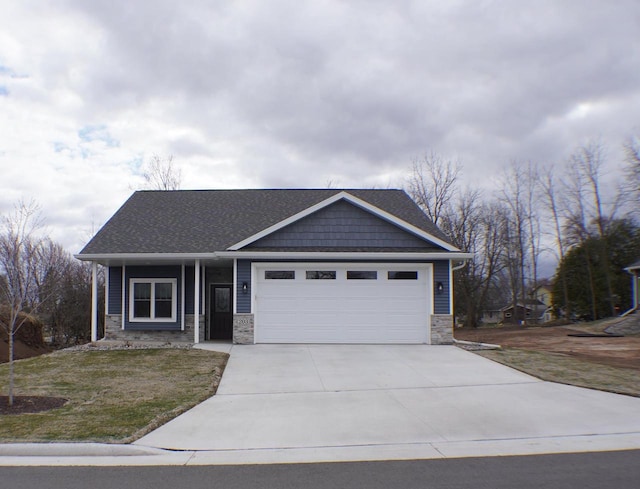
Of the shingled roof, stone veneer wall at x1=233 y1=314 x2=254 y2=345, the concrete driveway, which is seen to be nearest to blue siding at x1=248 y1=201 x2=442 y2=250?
the shingled roof

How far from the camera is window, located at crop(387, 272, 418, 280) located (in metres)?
16.2

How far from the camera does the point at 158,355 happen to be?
14.1 m

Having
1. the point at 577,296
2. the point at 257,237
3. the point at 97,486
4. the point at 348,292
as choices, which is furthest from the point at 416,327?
the point at 577,296

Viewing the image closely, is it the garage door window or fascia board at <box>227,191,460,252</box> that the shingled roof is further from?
the garage door window

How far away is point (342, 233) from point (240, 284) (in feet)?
11.6

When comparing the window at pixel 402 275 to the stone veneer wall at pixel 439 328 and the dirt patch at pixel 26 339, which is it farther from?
the dirt patch at pixel 26 339

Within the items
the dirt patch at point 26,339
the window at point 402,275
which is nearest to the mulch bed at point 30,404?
the window at point 402,275

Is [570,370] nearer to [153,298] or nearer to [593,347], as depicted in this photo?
[593,347]

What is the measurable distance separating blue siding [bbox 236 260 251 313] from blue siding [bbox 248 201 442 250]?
69cm

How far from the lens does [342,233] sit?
16.4m

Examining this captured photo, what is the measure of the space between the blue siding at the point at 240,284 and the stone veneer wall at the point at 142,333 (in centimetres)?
279

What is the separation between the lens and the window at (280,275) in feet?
52.9

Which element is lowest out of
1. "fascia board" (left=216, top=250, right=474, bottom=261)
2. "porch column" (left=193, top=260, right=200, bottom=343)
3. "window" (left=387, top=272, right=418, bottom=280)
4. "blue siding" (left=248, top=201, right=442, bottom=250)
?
"porch column" (left=193, top=260, right=200, bottom=343)

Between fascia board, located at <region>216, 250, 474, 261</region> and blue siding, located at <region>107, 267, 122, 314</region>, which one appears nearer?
fascia board, located at <region>216, 250, 474, 261</region>
